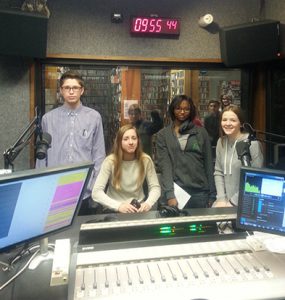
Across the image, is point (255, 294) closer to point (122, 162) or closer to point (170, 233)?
point (170, 233)

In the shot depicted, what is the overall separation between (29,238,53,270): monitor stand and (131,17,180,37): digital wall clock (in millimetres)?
2446

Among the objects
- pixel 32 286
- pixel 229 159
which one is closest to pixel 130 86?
pixel 229 159

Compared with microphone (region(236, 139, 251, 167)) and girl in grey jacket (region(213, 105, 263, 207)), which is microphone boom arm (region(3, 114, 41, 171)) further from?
girl in grey jacket (region(213, 105, 263, 207))

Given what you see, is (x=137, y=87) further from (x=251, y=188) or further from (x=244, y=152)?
(x=251, y=188)

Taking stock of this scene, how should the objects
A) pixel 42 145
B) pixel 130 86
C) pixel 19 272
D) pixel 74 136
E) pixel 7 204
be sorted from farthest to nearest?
1. pixel 130 86
2. pixel 74 136
3. pixel 42 145
4. pixel 19 272
5. pixel 7 204

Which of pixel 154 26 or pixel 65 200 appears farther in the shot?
pixel 154 26

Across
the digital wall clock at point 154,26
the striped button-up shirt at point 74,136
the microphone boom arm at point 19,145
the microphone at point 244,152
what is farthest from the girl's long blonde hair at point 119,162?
the digital wall clock at point 154,26

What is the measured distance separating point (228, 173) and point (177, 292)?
1.48 meters

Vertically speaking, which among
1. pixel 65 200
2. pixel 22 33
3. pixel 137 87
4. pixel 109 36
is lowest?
pixel 65 200

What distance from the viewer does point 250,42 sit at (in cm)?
312

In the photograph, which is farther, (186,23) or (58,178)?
(186,23)

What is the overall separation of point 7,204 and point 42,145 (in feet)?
1.71

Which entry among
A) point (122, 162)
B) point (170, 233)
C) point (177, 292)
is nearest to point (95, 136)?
point (122, 162)

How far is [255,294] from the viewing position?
978 mm
